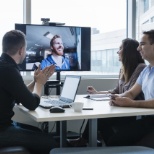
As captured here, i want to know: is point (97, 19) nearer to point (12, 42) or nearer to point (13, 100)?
point (12, 42)

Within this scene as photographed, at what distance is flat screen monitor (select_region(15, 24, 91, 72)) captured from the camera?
9.43 ft

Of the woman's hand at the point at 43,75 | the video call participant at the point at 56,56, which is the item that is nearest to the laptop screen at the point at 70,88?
the woman's hand at the point at 43,75

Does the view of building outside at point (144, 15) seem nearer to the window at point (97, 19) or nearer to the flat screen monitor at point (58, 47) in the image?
the window at point (97, 19)

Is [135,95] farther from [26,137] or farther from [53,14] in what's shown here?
[53,14]

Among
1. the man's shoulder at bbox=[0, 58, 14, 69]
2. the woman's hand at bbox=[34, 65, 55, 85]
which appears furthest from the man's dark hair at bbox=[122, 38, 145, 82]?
the man's shoulder at bbox=[0, 58, 14, 69]

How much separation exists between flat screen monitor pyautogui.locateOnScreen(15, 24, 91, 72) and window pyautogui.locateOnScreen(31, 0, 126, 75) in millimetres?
579

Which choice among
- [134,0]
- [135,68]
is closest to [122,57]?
[135,68]

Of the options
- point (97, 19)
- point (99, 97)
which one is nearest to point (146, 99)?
point (99, 97)

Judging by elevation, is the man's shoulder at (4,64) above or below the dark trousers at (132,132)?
above

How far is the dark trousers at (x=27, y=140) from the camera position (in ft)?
5.58

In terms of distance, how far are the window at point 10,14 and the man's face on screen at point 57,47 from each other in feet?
2.29

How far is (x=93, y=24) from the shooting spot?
12.5ft

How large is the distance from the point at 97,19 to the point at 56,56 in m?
1.20

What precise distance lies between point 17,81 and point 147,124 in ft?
3.52
